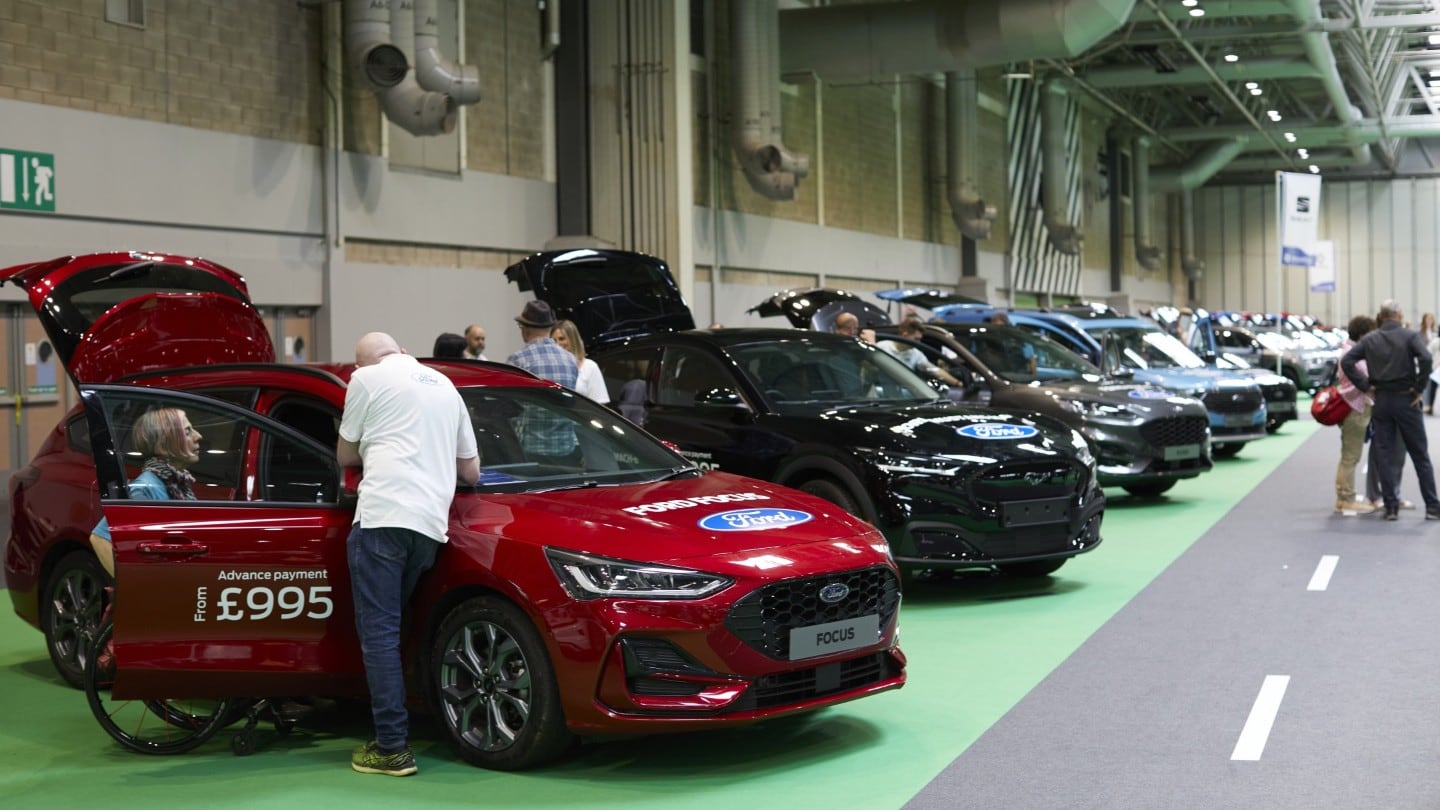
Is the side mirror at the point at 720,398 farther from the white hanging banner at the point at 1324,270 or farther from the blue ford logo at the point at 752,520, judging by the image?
the white hanging banner at the point at 1324,270

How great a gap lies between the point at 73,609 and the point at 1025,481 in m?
5.04

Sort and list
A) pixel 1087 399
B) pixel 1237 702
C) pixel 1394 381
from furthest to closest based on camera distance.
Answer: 1. pixel 1087 399
2. pixel 1394 381
3. pixel 1237 702

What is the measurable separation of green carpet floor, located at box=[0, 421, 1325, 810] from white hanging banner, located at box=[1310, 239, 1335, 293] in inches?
1040

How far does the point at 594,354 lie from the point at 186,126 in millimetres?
6369

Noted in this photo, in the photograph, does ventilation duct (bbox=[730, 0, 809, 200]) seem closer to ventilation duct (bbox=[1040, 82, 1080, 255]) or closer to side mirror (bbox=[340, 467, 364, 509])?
side mirror (bbox=[340, 467, 364, 509])

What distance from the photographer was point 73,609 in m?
7.55

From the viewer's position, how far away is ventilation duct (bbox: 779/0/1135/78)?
77.6ft

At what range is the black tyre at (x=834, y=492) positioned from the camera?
925 cm

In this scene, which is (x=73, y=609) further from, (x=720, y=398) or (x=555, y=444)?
(x=720, y=398)

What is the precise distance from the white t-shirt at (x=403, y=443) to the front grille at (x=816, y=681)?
128cm

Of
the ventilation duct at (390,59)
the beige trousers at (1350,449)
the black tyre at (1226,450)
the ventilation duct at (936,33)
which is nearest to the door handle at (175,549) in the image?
the beige trousers at (1350,449)

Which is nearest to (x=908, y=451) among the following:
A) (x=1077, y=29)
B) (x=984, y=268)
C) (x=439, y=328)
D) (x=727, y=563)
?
(x=727, y=563)

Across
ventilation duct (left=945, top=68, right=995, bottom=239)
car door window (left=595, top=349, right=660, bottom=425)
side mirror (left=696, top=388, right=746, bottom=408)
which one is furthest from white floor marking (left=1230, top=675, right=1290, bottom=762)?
ventilation duct (left=945, top=68, right=995, bottom=239)

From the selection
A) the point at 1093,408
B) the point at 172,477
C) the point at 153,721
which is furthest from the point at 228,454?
the point at 1093,408
